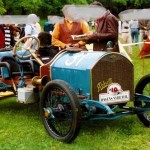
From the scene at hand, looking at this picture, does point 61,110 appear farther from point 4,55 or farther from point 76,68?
point 4,55

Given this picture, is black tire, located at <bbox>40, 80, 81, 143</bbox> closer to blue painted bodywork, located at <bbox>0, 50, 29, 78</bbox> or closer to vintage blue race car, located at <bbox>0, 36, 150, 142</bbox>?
vintage blue race car, located at <bbox>0, 36, 150, 142</bbox>

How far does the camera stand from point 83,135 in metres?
6.09

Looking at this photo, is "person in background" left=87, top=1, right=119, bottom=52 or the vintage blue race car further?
"person in background" left=87, top=1, right=119, bottom=52

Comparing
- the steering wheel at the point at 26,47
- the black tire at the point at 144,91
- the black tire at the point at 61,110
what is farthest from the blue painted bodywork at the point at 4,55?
the black tire at the point at 144,91

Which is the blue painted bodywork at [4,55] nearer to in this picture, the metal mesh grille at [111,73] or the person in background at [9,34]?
the metal mesh grille at [111,73]

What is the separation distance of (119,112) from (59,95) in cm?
76

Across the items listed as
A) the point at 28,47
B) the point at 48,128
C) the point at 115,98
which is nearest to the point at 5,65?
the point at 28,47

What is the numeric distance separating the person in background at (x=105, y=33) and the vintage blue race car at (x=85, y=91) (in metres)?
0.61

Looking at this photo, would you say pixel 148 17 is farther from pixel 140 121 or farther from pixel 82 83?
pixel 140 121

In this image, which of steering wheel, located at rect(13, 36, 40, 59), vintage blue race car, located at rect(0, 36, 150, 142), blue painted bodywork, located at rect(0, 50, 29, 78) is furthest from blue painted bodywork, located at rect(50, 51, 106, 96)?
blue painted bodywork, located at rect(0, 50, 29, 78)

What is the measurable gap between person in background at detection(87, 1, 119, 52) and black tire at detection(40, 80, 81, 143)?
3.93 ft

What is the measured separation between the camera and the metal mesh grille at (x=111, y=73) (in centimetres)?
587

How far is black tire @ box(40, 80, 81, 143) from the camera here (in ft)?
18.0

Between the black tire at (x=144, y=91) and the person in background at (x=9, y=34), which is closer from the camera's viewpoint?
the black tire at (x=144, y=91)
